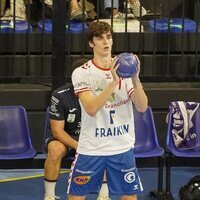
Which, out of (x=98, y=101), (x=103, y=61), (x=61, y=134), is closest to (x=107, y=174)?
(x=98, y=101)

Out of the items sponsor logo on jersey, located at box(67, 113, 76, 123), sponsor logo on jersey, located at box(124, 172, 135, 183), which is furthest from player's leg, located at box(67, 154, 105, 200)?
sponsor logo on jersey, located at box(67, 113, 76, 123)

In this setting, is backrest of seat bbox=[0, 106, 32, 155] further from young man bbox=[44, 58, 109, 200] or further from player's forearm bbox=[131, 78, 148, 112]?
player's forearm bbox=[131, 78, 148, 112]

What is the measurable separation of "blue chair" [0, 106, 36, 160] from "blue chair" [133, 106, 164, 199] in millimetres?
1024

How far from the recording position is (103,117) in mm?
4449

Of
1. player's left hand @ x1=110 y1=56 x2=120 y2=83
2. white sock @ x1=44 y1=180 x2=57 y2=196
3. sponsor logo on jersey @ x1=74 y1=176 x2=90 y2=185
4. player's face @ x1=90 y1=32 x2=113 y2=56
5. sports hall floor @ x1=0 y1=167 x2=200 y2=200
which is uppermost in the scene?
player's face @ x1=90 y1=32 x2=113 y2=56

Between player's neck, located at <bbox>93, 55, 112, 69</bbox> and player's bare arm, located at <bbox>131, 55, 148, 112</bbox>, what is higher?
player's neck, located at <bbox>93, 55, 112, 69</bbox>

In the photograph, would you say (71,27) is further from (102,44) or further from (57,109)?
(102,44)

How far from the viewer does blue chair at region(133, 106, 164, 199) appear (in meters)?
6.06

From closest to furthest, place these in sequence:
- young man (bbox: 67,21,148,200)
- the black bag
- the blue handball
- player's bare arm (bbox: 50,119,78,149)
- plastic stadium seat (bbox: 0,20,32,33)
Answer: the blue handball → young man (bbox: 67,21,148,200) → the black bag → player's bare arm (bbox: 50,119,78,149) → plastic stadium seat (bbox: 0,20,32,33)

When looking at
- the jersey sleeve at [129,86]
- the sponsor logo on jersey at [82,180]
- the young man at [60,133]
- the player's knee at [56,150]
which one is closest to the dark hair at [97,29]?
the jersey sleeve at [129,86]

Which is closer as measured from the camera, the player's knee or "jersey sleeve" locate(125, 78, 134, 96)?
"jersey sleeve" locate(125, 78, 134, 96)

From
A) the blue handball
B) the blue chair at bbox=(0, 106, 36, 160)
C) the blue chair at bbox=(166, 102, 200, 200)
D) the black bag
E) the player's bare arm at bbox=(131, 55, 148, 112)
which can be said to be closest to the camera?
the blue handball

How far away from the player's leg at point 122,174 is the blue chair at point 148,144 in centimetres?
145

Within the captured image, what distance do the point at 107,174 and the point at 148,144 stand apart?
177 cm
